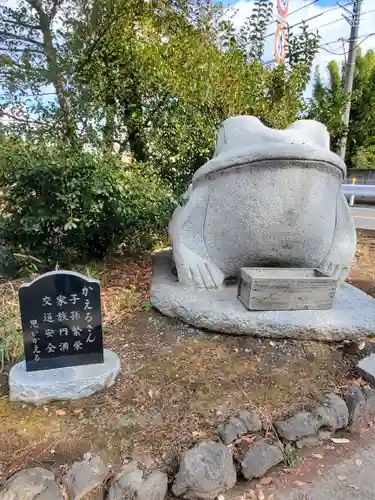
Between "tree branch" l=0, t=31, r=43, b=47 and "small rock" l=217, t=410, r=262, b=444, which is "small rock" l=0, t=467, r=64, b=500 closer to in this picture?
"small rock" l=217, t=410, r=262, b=444

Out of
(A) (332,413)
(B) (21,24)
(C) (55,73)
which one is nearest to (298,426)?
(A) (332,413)

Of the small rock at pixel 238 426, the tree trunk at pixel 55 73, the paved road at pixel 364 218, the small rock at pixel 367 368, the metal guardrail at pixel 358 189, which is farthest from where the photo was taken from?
the metal guardrail at pixel 358 189

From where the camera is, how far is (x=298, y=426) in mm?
2006

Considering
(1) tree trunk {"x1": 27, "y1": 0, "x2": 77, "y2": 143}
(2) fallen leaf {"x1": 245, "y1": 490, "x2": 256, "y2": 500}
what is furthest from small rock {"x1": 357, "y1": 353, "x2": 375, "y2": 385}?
(1) tree trunk {"x1": 27, "y1": 0, "x2": 77, "y2": 143}

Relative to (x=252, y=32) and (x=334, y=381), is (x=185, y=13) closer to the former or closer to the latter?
(x=252, y=32)

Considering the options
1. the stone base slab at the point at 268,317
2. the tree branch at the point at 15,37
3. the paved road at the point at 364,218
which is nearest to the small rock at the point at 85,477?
the stone base slab at the point at 268,317

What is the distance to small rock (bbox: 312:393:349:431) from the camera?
6.79 ft

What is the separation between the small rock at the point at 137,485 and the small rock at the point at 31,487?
0.22 m

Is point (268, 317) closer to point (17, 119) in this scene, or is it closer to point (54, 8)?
point (17, 119)

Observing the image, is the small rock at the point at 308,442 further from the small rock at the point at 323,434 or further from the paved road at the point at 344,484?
the paved road at the point at 344,484

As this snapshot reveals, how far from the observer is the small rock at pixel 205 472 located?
1.66 meters

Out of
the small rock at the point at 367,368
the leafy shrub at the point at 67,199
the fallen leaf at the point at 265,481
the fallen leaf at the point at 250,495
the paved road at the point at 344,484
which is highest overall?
the leafy shrub at the point at 67,199

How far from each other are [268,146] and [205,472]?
2.09m

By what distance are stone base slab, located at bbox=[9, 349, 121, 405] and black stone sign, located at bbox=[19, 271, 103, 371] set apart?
0.05 m
